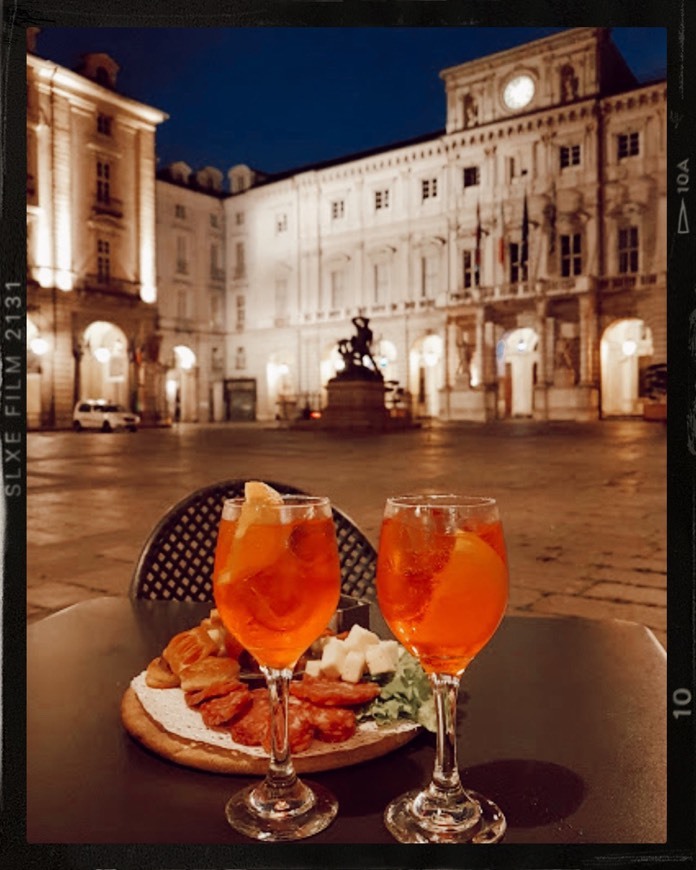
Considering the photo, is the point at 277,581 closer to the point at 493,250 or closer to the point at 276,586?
the point at 276,586

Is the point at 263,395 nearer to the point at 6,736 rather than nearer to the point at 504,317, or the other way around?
the point at 504,317

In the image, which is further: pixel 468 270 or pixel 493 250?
pixel 468 270

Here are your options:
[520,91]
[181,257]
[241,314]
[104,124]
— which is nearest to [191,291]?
[181,257]

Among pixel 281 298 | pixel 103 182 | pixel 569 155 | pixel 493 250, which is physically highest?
pixel 569 155

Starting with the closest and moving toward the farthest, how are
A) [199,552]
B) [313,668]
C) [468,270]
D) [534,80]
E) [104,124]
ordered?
[313,668], [199,552], [104,124], [534,80], [468,270]

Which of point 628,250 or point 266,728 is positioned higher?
point 628,250

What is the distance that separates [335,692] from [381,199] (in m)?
31.5

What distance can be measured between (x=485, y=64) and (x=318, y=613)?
29405 mm

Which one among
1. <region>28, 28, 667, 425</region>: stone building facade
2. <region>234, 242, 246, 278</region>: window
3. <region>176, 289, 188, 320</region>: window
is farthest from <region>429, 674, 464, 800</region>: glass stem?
<region>234, 242, 246, 278</region>: window

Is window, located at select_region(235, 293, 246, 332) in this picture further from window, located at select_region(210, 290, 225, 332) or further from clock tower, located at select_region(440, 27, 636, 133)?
clock tower, located at select_region(440, 27, 636, 133)

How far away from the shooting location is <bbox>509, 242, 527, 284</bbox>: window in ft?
88.6

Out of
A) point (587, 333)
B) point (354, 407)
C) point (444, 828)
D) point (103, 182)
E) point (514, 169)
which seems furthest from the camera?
point (514, 169)

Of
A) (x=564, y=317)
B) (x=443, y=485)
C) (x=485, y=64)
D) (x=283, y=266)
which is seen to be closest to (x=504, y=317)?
(x=564, y=317)

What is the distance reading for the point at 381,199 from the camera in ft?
101
